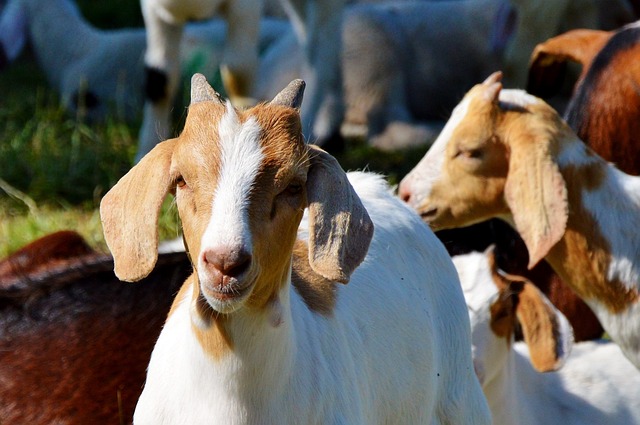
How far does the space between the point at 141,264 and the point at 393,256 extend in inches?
34.5

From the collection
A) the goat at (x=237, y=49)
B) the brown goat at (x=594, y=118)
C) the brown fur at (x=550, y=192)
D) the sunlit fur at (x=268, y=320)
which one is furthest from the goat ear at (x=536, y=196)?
the goat at (x=237, y=49)

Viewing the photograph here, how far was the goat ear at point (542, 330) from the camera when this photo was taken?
13.3 feet

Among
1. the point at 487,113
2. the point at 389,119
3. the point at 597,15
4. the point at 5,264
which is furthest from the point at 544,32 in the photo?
the point at 5,264

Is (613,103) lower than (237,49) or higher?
higher

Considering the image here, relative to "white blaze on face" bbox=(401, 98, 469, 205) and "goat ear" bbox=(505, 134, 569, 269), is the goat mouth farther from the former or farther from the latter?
"white blaze on face" bbox=(401, 98, 469, 205)

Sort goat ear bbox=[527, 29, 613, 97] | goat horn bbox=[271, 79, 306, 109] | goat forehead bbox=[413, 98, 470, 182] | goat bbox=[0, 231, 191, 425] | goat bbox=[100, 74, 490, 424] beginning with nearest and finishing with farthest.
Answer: goat bbox=[100, 74, 490, 424] < goat horn bbox=[271, 79, 306, 109] < goat bbox=[0, 231, 191, 425] < goat forehead bbox=[413, 98, 470, 182] < goat ear bbox=[527, 29, 613, 97]

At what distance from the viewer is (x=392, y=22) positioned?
8336 mm

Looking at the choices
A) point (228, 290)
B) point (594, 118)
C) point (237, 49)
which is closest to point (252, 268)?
point (228, 290)

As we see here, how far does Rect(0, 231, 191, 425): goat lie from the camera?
358cm

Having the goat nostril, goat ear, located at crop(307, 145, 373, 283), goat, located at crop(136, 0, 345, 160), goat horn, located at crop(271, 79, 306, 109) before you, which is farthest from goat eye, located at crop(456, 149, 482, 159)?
goat, located at crop(136, 0, 345, 160)

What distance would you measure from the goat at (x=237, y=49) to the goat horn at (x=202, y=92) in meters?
3.43

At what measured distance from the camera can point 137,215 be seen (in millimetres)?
2611

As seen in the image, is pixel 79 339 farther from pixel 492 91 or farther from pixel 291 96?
pixel 492 91

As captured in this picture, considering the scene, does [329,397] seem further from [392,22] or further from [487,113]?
[392,22]
